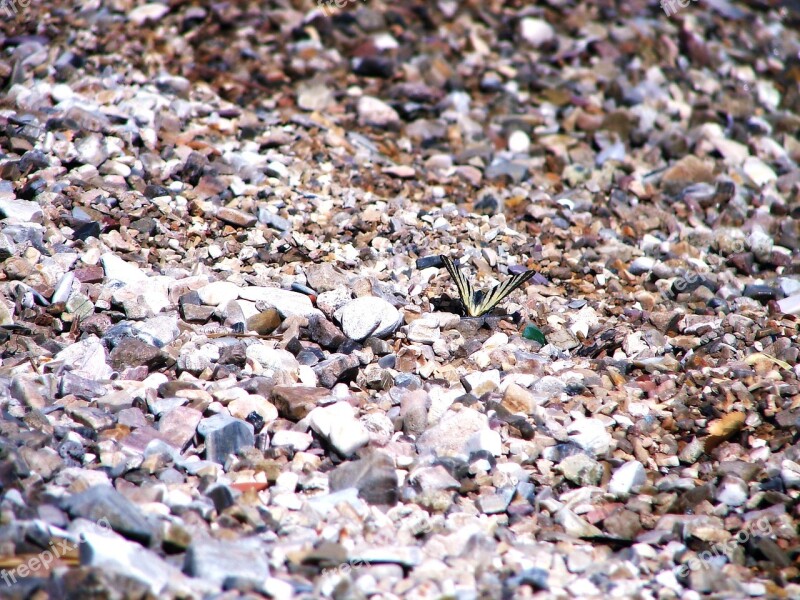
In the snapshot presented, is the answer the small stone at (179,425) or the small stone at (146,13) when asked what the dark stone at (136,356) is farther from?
the small stone at (146,13)

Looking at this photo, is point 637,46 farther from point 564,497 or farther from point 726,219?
point 564,497

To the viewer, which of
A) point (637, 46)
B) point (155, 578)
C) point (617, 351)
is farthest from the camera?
point (637, 46)

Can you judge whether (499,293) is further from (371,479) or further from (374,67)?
(374,67)

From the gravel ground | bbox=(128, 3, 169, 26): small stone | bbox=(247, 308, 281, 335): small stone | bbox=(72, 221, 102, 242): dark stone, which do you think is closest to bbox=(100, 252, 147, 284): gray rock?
the gravel ground

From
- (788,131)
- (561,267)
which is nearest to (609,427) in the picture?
(561,267)

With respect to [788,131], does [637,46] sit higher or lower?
higher

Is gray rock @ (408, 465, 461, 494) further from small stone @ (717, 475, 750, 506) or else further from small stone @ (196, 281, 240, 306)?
small stone @ (196, 281, 240, 306)
